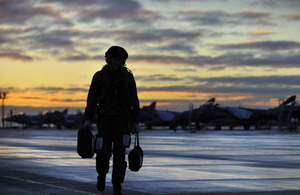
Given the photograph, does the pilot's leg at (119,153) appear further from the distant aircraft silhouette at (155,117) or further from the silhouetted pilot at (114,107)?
the distant aircraft silhouette at (155,117)

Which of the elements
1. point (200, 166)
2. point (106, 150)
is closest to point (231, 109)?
point (200, 166)

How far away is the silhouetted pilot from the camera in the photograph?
26.9 feet

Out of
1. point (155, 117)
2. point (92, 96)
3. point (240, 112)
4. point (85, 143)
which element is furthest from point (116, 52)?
point (155, 117)

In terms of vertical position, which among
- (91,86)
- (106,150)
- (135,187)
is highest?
(91,86)

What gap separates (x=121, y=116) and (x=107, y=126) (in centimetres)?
24

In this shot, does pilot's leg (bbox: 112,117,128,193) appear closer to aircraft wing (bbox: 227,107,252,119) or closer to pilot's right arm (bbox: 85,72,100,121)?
pilot's right arm (bbox: 85,72,100,121)

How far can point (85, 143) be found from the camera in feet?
26.5

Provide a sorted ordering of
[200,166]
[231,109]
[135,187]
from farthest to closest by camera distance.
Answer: [231,109] → [200,166] → [135,187]

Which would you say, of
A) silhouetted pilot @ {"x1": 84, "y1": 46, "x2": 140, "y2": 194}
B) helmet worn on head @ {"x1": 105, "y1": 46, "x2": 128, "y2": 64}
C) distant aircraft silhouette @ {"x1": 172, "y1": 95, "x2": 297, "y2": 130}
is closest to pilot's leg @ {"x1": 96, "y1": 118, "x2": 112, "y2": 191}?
silhouetted pilot @ {"x1": 84, "y1": 46, "x2": 140, "y2": 194}

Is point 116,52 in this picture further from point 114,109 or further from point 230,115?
point 230,115

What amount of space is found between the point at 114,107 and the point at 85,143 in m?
0.64

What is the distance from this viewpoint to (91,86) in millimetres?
8344

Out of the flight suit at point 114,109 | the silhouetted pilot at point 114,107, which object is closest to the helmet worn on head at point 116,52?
the silhouetted pilot at point 114,107

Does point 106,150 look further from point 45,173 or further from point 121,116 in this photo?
point 45,173
